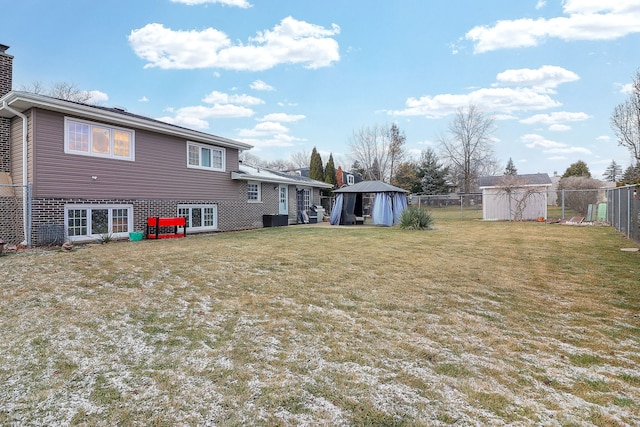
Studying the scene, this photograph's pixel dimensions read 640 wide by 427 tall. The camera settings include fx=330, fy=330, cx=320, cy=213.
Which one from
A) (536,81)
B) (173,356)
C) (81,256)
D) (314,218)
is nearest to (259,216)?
(314,218)

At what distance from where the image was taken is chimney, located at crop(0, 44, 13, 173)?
9445mm

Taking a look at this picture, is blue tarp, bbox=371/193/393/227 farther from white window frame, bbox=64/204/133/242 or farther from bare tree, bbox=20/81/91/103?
bare tree, bbox=20/81/91/103

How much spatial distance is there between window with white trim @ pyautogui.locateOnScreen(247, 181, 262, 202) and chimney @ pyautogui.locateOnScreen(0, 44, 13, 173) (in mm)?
8236

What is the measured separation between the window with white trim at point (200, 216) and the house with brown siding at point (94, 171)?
0.13 feet

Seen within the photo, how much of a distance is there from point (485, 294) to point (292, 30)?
53.2ft

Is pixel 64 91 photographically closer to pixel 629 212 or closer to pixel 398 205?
pixel 398 205

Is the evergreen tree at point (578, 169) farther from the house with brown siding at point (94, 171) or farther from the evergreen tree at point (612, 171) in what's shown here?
the house with brown siding at point (94, 171)

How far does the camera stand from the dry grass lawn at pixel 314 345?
2133mm

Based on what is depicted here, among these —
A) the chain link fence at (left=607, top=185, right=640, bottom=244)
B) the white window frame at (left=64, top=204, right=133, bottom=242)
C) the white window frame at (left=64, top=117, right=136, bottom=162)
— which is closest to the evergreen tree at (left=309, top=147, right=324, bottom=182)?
the white window frame at (left=64, top=117, right=136, bottom=162)

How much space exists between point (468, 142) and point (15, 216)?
38.2 meters

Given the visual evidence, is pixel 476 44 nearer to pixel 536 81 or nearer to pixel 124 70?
pixel 536 81

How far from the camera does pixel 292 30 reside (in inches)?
654

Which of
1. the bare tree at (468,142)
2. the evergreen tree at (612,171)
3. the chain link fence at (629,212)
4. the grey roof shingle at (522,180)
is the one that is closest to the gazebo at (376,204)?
the chain link fence at (629,212)

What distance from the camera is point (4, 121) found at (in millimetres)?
9477
